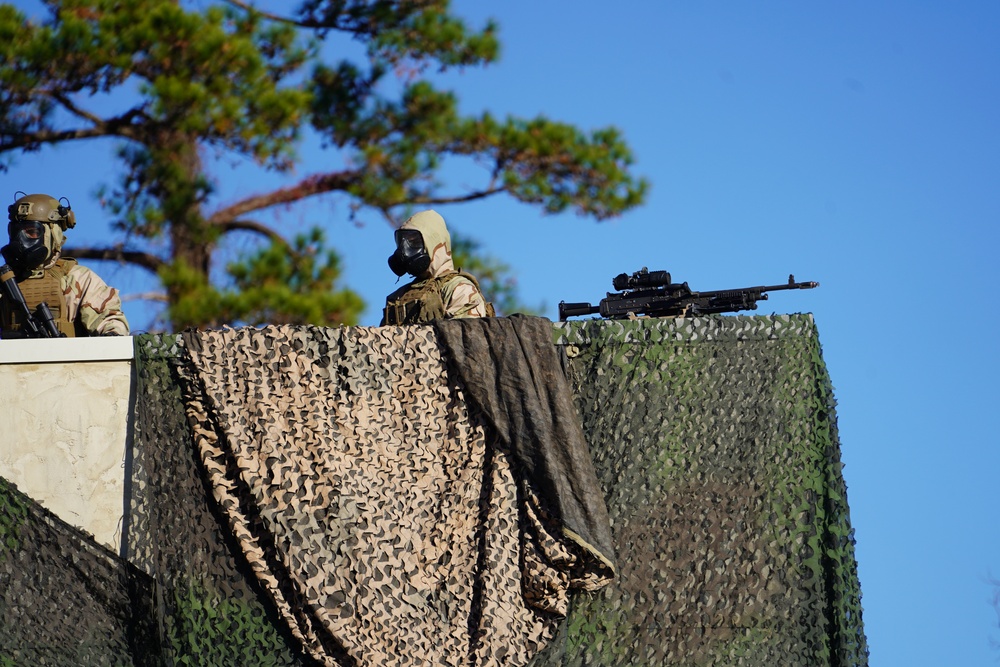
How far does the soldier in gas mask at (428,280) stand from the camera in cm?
734

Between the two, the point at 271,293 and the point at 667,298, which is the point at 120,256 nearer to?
the point at 271,293

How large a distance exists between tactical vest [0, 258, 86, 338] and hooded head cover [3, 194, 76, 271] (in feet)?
0.34

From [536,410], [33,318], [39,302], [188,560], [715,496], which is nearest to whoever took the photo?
[188,560]

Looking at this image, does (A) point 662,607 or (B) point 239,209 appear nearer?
(A) point 662,607

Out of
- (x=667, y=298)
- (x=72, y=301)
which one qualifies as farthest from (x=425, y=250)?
(x=72, y=301)

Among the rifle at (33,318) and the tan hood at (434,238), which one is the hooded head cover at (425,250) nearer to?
the tan hood at (434,238)

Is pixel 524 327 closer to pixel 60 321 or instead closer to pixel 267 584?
pixel 267 584

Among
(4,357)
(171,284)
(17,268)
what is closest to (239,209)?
(171,284)

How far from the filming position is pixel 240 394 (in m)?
6.36

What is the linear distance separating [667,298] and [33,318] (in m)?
3.04

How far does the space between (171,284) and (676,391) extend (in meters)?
5.86

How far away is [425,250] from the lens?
7461 millimetres

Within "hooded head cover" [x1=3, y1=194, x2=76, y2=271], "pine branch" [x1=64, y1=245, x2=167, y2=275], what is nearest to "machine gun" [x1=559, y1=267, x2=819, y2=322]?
"hooded head cover" [x1=3, y1=194, x2=76, y2=271]

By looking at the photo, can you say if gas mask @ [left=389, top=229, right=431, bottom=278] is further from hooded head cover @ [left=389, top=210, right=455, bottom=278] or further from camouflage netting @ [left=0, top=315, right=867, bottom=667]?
camouflage netting @ [left=0, top=315, right=867, bottom=667]
